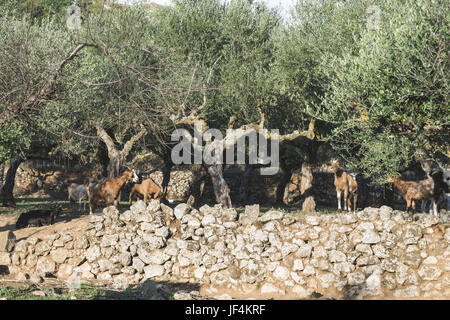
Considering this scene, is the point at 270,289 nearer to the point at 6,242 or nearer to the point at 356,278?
the point at 356,278

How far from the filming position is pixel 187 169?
35.5m

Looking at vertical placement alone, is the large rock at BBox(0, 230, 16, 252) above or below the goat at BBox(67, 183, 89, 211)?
below

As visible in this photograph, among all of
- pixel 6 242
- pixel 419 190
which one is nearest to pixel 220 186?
pixel 419 190

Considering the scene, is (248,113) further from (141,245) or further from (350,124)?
(141,245)

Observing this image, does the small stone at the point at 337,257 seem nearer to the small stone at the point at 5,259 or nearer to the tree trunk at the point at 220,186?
the tree trunk at the point at 220,186

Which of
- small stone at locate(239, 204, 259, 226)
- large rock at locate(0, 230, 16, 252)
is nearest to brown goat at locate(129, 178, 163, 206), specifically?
small stone at locate(239, 204, 259, 226)

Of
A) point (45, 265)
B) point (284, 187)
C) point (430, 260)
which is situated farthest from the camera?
point (284, 187)

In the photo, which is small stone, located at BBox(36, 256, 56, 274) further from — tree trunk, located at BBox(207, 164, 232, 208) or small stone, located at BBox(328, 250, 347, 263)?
small stone, located at BBox(328, 250, 347, 263)

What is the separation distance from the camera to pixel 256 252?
15.6 meters

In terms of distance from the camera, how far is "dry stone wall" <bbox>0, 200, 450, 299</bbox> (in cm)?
1462

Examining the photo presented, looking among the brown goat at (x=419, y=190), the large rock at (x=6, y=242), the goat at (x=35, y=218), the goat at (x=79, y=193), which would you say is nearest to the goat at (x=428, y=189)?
the brown goat at (x=419, y=190)

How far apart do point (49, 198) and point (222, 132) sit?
45.1 feet

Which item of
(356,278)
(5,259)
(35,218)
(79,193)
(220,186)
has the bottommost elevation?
(356,278)
